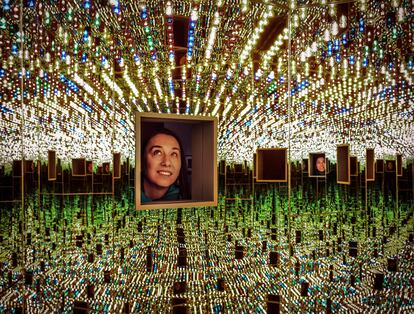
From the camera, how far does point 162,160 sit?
3.86 m

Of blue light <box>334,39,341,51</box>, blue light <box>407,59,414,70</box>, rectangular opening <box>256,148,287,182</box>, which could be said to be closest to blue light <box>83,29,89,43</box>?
rectangular opening <box>256,148,287,182</box>

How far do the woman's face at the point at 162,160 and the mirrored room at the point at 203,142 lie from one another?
0.02 meters

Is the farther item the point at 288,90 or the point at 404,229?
the point at 404,229

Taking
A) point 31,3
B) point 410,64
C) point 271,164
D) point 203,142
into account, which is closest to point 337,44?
point 410,64

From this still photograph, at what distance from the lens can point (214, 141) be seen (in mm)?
3928

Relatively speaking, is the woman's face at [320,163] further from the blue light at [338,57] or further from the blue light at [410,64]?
the blue light at [410,64]

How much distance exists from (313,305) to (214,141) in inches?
77.6

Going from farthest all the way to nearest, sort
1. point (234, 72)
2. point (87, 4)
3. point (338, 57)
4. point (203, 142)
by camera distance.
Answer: point (234, 72), point (338, 57), point (203, 142), point (87, 4)

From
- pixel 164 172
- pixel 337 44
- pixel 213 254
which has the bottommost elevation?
pixel 213 254

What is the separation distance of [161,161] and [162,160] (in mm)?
15

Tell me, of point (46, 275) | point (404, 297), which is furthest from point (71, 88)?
point (404, 297)

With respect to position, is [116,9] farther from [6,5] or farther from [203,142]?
[203,142]

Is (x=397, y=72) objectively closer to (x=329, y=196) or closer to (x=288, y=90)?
(x=288, y=90)

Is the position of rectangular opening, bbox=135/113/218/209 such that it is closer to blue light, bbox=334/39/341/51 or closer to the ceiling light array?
the ceiling light array
